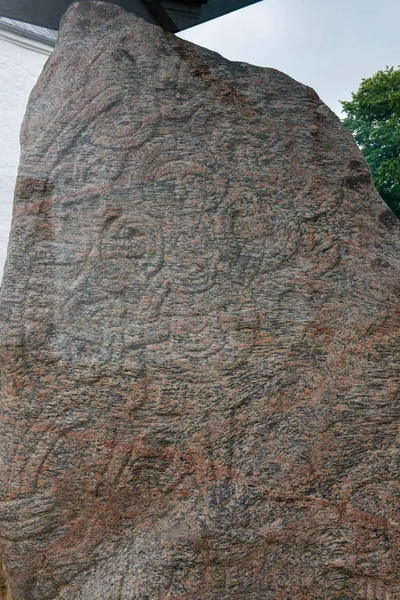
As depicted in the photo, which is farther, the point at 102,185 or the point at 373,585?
the point at 102,185

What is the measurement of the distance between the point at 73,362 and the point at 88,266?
39 centimetres

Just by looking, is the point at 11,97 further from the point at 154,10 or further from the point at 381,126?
the point at 381,126

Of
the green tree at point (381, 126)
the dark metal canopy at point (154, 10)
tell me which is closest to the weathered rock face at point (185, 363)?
the dark metal canopy at point (154, 10)

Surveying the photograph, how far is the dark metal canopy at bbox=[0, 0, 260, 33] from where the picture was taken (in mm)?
3178

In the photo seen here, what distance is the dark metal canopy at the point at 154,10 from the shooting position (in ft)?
10.4

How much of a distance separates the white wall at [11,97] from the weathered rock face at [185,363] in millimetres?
5631

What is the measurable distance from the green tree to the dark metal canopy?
7.95 metres

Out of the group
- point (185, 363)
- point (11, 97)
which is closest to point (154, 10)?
point (185, 363)

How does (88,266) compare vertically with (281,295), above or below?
above

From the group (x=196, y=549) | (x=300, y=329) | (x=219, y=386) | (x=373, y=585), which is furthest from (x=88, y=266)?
(x=373, y=585)

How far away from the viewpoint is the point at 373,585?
7.56ft

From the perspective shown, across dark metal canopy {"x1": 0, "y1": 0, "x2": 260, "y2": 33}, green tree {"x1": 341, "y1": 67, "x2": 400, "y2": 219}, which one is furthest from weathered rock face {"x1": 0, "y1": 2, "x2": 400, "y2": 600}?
green tree {"x1": 341, "y1": 67, "x2": 400, "y2": 219}

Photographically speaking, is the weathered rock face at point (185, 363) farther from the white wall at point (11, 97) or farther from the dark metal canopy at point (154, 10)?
the white wall at point (11, 97)

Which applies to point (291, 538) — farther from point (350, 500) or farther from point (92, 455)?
point (92, 455)
